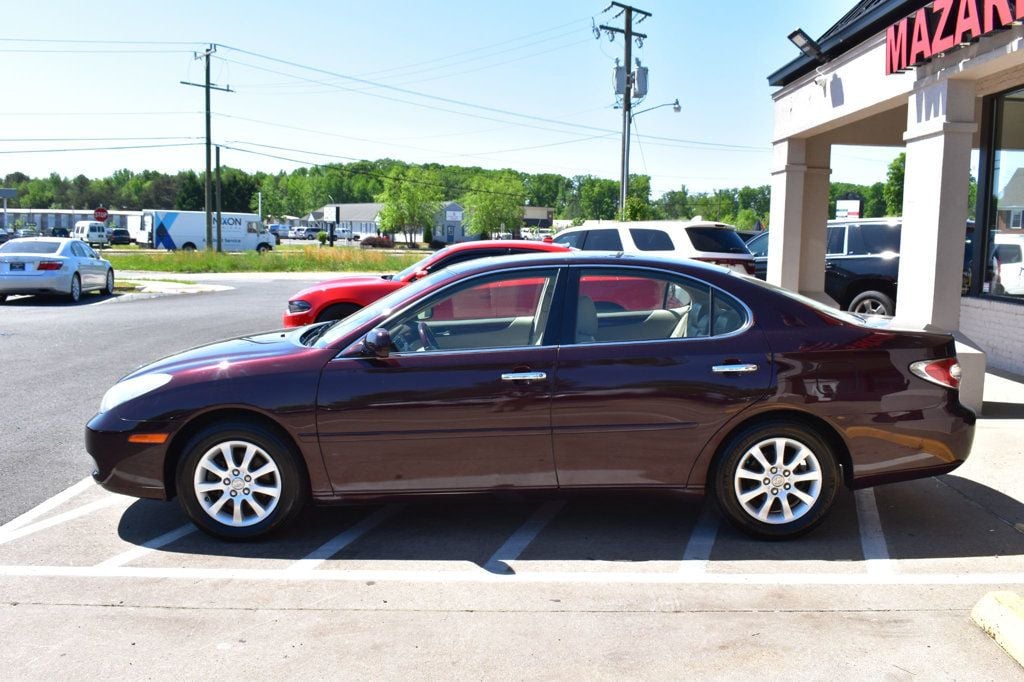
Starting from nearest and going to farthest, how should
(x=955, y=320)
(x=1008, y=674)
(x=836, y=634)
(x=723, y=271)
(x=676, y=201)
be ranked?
1. (x=1008, y=674)
2. (x=836, y=634)
3. (x=723, y=271)
4. (x=955, y=320)
5. (x=676, y=201)

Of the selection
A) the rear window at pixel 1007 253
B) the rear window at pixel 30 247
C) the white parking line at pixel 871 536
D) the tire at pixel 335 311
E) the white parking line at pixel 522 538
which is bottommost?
the white parking line at pixel 522 538

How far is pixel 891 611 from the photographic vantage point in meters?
4.30

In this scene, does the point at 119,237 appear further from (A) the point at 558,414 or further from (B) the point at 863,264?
(A) the point at 558,414

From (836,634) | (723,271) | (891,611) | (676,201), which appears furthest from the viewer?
(676,201)

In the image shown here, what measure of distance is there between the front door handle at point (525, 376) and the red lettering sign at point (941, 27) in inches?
215

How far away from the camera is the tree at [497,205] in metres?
118

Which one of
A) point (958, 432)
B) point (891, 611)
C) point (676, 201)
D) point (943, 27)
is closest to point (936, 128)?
point (943, 27)

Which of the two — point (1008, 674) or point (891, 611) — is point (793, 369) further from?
point (1008, 674)

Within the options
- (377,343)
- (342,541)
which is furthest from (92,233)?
(377,343)

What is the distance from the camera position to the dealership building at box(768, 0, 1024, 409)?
8.50m

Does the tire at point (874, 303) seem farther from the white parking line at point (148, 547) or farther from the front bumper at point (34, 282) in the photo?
the front bumper at point (34, 282)

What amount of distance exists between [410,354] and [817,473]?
238 centimetres

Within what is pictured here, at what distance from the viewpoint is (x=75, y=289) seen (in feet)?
69.3

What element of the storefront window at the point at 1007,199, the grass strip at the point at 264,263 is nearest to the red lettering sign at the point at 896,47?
the storefront window at the point at 1007,199
